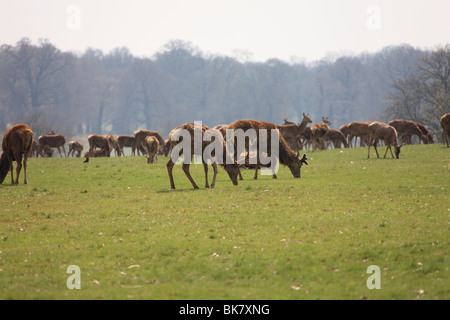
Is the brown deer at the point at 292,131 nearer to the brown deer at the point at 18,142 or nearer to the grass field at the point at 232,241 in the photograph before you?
the grass field at the point at 232,241

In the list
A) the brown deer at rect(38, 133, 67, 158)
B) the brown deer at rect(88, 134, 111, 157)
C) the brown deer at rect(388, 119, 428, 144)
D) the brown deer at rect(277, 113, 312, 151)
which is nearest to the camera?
the brown deer at rect(277, 113, 312, 151)

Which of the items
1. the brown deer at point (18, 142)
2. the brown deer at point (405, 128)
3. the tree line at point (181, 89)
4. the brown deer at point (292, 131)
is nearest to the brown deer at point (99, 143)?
the brown deer at point (292, 131)

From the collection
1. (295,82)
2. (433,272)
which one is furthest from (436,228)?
(295,82)

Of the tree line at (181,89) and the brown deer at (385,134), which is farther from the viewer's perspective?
the tree line at (181,89)

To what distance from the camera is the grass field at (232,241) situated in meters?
8.32

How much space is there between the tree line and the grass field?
2214 inches

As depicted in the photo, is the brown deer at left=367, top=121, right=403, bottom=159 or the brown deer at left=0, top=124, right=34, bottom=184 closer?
the brown deer at left=0, top=124, right=34, bottom=184

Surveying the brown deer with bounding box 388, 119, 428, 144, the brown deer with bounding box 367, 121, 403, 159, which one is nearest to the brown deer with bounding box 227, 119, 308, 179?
the brown deer with bounding box 367, 121, 403, 159

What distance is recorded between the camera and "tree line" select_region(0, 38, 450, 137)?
87.6 metres

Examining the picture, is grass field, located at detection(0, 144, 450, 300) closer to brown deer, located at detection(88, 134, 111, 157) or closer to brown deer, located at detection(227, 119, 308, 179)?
brown deer, located at detection(227, 119, 308, 179)

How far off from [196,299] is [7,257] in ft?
14.7

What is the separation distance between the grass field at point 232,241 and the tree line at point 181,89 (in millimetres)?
56243

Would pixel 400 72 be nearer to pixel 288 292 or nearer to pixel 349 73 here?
pixel 349 73

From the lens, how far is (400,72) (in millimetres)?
101875
